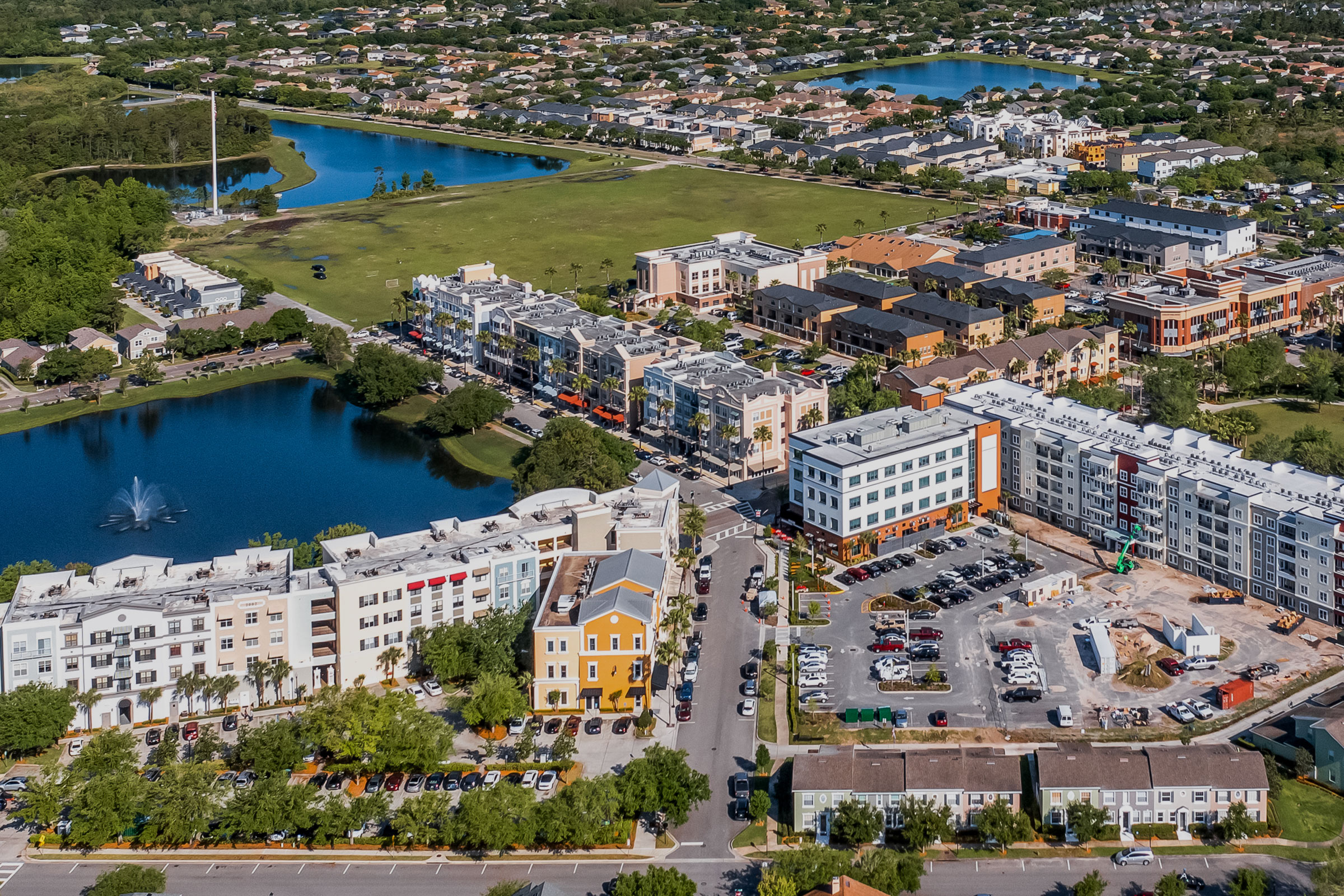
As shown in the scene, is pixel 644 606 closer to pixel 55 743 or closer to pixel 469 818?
pixel 469 818

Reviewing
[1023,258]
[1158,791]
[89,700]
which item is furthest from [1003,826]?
[1023,258]

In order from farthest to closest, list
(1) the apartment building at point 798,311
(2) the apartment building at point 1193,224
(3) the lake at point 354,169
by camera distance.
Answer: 1. (3) the lake at point 354,169
2. (2) the apartment building at point 1193,224
3. (1) the apartment building at point 798,311

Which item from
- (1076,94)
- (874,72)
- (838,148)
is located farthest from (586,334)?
(874,72)

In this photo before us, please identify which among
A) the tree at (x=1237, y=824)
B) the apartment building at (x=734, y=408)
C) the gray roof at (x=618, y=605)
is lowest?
the tree at (x=1237, y=824)

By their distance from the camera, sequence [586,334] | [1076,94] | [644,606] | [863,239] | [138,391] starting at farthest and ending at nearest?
1. [1076,94]
2. [863,239]
3. [138,391]
4. [586,334]
5. [644,606]

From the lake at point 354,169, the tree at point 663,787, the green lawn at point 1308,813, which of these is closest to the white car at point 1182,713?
the green lawn at point 1308,813

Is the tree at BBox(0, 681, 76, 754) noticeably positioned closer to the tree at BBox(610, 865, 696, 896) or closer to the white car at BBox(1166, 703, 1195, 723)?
the tree at BBox(610, 865, 696, 896)

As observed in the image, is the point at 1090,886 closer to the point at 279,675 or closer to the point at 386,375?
the point at 279,675

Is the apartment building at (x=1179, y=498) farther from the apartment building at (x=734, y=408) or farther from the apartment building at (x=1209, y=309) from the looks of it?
the apartment building at (x=1209, y=309)
